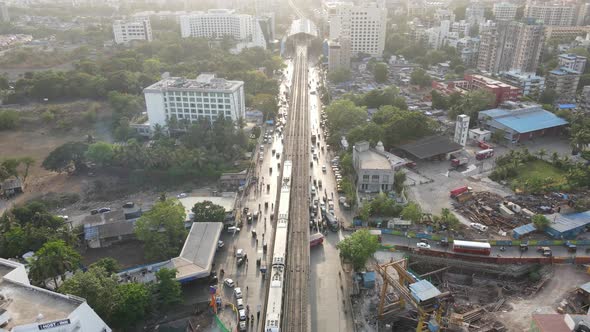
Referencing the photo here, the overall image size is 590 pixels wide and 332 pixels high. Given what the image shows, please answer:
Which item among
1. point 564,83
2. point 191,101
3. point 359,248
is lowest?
point 359,248

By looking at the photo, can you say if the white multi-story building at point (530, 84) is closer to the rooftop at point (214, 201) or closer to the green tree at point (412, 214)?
the green tree at point (412, 214)

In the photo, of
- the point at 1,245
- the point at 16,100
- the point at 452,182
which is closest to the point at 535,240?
the point at 452,182

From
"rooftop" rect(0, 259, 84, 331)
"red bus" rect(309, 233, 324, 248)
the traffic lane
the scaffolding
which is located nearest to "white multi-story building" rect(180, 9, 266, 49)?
"red bus" rect(309, 233, 324, 248)

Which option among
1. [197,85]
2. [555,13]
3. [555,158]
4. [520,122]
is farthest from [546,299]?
[555,13]

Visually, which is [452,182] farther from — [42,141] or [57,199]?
[42,141]

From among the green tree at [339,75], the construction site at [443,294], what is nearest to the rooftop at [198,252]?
the construction site at [443,294]

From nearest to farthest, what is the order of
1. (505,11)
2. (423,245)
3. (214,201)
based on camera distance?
(423,245)
(214,201)
(505,11)

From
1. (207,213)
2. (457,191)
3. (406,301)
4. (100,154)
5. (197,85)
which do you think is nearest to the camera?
(406,301)

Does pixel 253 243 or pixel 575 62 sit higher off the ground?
pixel 575 62

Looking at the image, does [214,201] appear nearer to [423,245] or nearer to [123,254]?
[123,254]
